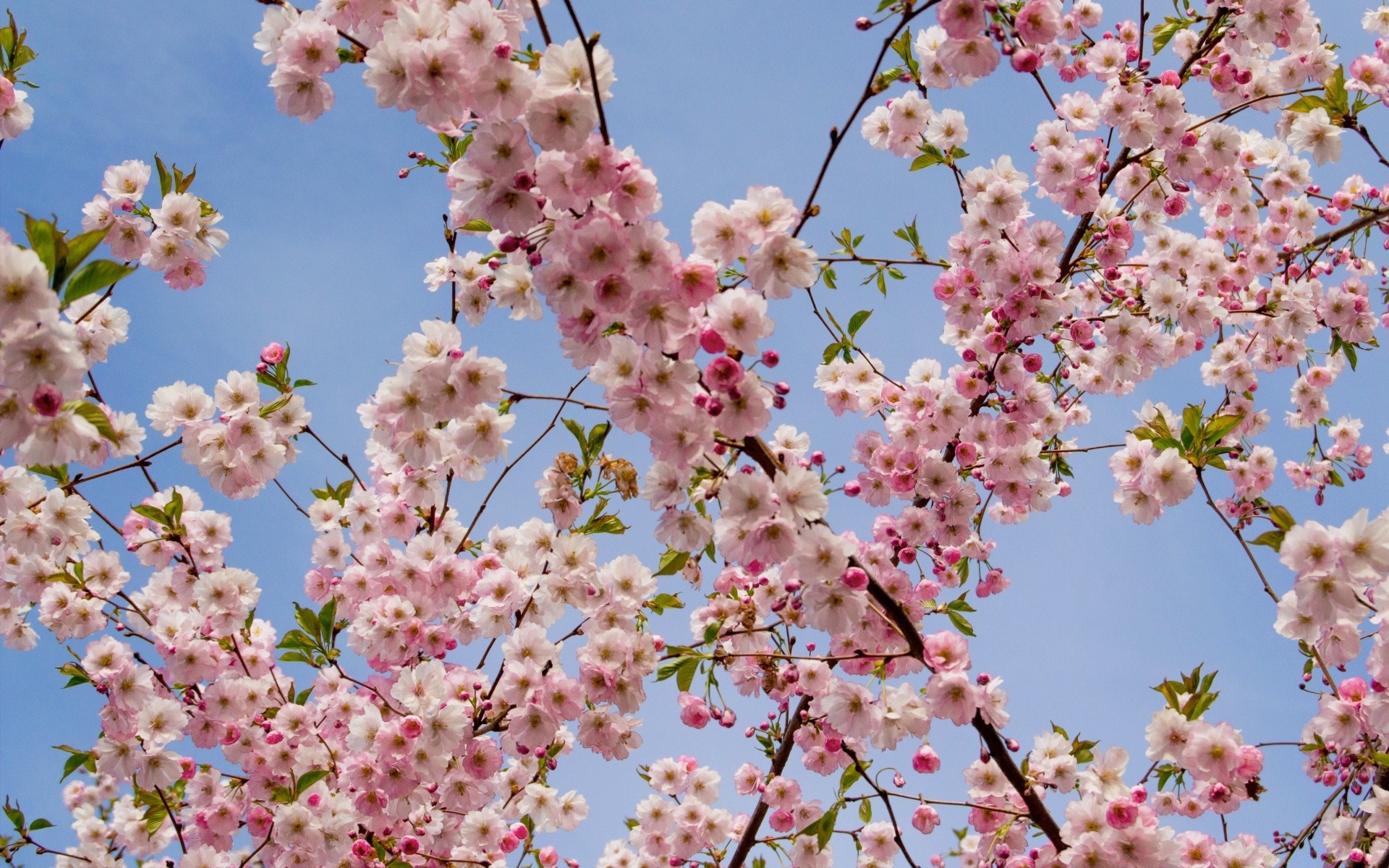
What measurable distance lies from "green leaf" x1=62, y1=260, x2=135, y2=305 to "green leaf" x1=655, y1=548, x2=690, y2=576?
1822 mm

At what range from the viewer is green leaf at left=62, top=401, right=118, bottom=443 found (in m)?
2.11

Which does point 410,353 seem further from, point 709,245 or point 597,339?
point 709,245

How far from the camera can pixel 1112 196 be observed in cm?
498

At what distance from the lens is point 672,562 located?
121 inches

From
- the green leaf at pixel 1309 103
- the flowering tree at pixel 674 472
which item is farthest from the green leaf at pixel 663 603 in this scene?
the green leaf at pixel 1309 103

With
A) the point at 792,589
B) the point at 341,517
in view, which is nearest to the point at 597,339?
the point at 792,589

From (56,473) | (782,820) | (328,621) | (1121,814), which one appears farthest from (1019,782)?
(56,473)

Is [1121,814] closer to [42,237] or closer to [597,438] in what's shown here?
[597,438]

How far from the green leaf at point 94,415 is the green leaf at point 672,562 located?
170 cm

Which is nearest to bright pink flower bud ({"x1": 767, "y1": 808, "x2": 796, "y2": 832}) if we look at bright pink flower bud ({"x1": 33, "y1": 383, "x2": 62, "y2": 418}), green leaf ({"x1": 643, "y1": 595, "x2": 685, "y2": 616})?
green leaf ({"x1": 643, "y1": 595, "x2": 685, "y2": 616})

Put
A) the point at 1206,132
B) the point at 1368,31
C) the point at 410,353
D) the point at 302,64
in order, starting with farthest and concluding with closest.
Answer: the point at 1368,31
the point at 1206,132
the point at 410,353
the point at 302,64

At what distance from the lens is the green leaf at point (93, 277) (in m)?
2.00

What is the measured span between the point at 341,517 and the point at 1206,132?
4.89 m

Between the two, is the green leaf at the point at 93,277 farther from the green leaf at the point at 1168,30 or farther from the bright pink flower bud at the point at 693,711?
the green leaf at the point at 1168,30
